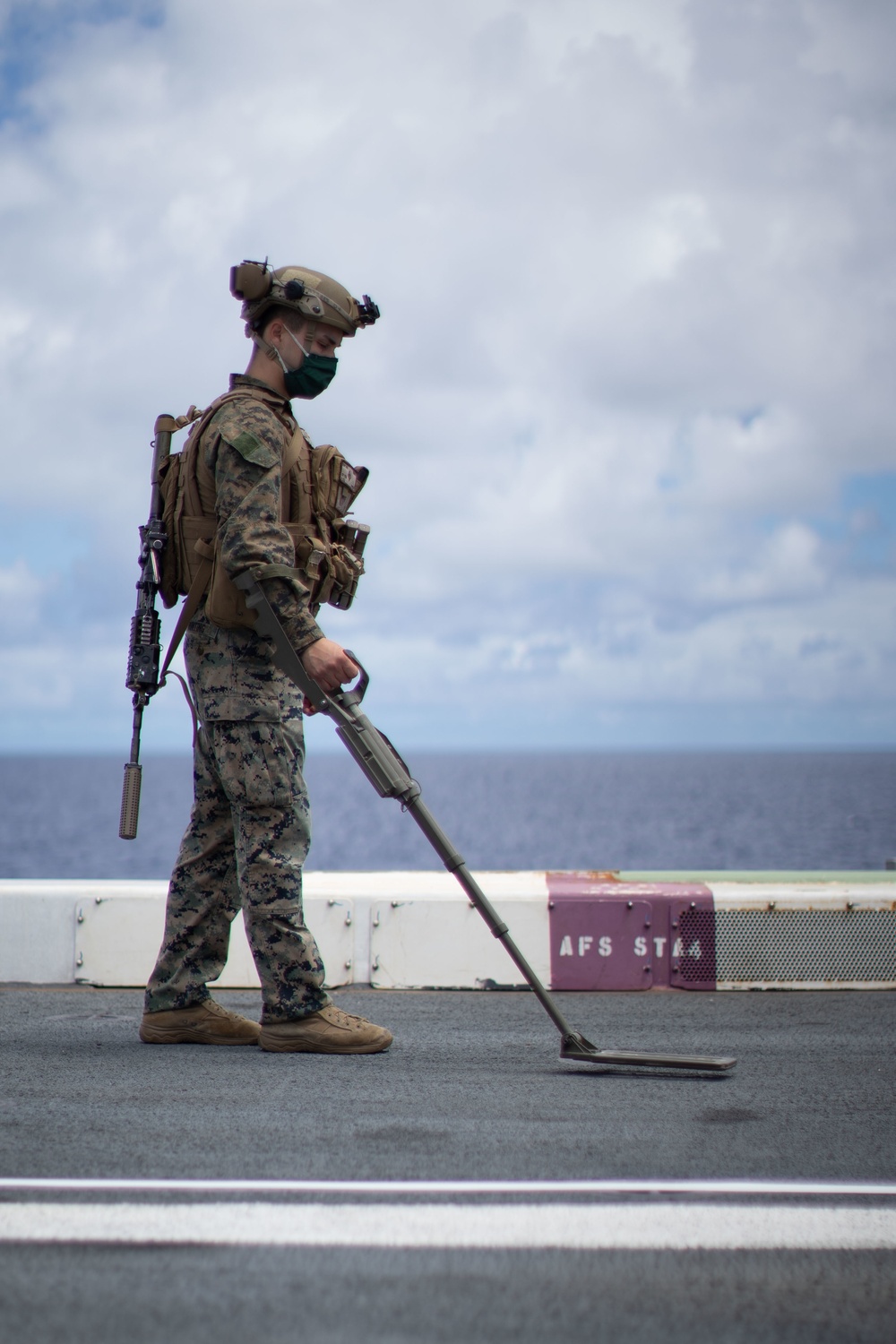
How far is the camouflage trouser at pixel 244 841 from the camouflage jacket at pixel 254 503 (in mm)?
217

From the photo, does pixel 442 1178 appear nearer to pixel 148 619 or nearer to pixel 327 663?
pixel 327 663

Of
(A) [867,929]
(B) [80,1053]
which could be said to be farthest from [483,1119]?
(A) [867,929]

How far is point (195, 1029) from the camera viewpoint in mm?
4242

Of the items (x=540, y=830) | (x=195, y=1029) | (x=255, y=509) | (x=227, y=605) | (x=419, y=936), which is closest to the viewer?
(x=255, y=509)

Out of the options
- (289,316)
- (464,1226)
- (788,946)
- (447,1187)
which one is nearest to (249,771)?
(289,316)

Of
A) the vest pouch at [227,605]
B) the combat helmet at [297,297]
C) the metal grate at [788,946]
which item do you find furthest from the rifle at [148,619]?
the metal grate at [788,946]

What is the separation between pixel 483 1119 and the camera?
10.5 ft

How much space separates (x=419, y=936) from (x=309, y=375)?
2.28 metres

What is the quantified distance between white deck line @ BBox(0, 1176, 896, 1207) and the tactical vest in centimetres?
186

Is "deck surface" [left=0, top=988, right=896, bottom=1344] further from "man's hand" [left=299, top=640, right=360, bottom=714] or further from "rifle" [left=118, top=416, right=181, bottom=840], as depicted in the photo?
"man's hand" [left=299, top=640, right=360, bottom=714]

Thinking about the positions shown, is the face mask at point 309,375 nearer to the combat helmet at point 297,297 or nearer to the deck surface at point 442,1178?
the combat helmet at point 297,297

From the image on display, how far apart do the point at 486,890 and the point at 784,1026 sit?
1362mm

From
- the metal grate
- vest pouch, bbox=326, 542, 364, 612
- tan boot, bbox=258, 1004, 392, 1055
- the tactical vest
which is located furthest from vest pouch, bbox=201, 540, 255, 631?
the metal grate

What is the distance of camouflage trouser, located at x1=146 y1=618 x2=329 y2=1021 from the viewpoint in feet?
13.4
